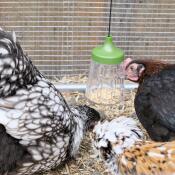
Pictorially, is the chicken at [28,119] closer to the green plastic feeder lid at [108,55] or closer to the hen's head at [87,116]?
the hen's head at [87,116]

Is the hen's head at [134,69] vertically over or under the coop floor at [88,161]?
over

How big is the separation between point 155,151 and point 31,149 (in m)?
0.75

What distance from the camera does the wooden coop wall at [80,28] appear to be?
3.69 metres

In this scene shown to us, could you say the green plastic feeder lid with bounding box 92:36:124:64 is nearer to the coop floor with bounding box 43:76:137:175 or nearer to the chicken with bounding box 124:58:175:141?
the chicken with bounding box 124:58:175:141

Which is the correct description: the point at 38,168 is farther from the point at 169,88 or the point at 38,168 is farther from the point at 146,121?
the point at 169,88

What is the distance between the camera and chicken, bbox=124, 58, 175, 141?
2.74 metres

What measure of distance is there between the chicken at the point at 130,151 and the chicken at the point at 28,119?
0.80 feet

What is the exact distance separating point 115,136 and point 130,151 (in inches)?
9.1

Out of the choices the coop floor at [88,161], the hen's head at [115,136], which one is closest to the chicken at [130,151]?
the hen's head at [115,136]

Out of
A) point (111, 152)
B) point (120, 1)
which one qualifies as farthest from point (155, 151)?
point (120, 1)

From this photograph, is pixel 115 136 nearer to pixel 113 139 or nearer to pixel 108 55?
pixel 113 139

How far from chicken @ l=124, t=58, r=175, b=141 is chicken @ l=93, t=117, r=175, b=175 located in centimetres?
16

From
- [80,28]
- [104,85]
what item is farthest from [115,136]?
[80,28]

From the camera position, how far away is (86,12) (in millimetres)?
3719
